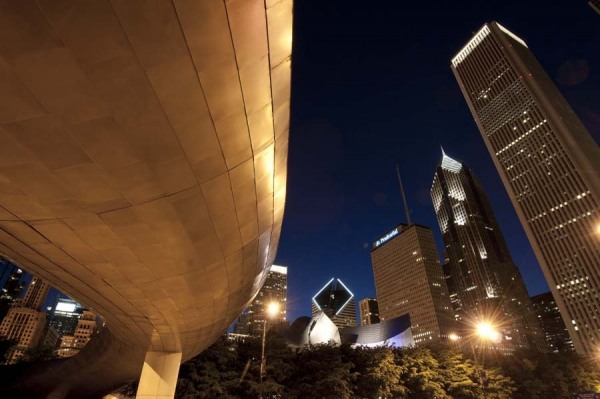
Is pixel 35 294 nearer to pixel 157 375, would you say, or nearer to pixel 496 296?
pixel 157 375

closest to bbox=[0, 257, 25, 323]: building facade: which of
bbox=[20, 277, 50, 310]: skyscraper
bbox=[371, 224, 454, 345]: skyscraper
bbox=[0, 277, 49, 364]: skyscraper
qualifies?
bbox=[0, 277, 49, 364]: skyscraper

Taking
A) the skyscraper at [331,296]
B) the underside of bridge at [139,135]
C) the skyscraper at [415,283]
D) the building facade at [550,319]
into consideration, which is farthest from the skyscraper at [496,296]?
the underside of bridge at [139,135]

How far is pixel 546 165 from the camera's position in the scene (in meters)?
92.7

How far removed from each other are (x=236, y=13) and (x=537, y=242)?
4483 inches

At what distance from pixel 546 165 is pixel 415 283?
9361 cm

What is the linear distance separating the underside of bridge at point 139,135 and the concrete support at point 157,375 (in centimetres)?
979

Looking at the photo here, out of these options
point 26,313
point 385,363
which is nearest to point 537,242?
point 385,363

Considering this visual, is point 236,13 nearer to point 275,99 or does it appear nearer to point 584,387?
point 275,99

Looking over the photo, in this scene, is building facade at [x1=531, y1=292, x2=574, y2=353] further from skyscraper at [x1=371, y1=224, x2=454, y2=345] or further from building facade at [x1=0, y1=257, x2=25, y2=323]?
building facade at [x1=0, y1=257, x2=25, y2=323]

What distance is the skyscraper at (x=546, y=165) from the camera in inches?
3292

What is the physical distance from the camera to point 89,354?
888 inches

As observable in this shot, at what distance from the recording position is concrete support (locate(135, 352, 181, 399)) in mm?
A: 15859

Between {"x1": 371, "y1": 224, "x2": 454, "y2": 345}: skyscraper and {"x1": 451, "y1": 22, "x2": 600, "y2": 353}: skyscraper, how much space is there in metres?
70.1

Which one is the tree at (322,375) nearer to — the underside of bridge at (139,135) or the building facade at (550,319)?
the underside of bridge at (139,135)
